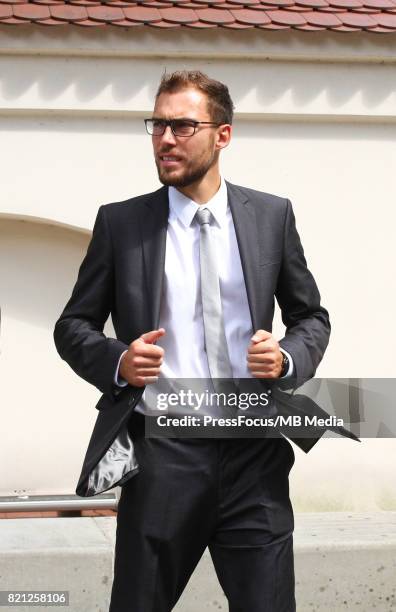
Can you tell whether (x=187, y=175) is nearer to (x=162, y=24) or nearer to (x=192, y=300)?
(x=192, y=300)

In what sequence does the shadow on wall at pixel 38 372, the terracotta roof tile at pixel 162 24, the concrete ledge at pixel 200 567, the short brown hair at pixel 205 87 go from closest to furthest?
the short brown hair at pixel 205 87
the concrete ledge at pixel 200 567
the terracotta roof tile at pixel 162 24
the shadow on wall at pixel 38 372

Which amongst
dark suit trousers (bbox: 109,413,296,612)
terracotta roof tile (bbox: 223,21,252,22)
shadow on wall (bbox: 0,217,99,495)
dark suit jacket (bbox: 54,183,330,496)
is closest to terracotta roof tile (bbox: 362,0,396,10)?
terracotta roof tile (bbox: 223,21,252,22)

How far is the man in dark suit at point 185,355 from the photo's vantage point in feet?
11.0

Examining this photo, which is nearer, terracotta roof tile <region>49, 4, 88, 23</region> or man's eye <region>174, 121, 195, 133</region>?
man's eye <region>174, 121, 195, 133</region>

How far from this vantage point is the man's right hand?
3.21 metres

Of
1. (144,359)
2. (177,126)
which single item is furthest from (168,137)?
(144,359)

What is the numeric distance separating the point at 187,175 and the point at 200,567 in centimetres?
261

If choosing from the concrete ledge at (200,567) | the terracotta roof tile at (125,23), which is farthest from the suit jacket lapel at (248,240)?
the terracotta roof tile at (125,23)

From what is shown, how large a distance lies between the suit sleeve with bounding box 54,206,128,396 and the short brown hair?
16.0 inches

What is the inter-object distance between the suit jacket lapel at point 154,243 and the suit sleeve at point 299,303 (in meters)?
0.37

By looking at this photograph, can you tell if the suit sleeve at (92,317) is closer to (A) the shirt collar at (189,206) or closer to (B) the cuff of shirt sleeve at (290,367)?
(A) the shirt collar at (189,206)

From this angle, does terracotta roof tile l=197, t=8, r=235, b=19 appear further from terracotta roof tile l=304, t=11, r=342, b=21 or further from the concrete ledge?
the concrete ledge

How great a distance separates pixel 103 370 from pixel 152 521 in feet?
1.42

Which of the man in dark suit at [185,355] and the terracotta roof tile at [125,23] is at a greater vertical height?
the terracotta roof tile at [125,23]
